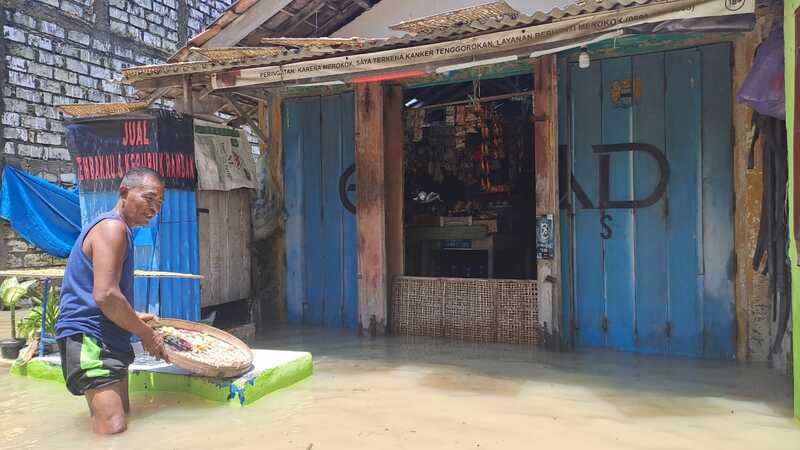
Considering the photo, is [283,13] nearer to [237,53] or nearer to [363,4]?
[363,4]

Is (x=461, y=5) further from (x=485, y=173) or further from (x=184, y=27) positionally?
(x=184, y=27)

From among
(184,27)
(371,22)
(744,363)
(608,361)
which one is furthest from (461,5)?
(184,27)

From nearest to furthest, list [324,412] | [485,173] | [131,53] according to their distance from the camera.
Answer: [324,412], [485,173], [131,53]

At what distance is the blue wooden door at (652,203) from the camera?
19.4ft

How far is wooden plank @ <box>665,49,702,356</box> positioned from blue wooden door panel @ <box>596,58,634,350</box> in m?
0.39

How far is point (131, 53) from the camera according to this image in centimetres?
1291

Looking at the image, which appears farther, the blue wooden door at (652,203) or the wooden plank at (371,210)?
the wooden plank at (371,210)

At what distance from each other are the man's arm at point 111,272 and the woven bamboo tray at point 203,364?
0.40 meters

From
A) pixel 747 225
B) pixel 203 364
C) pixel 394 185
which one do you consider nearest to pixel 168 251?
pixel 203 364

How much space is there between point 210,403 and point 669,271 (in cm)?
454

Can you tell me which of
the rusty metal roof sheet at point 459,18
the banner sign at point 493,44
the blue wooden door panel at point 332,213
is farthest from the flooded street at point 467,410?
the rusty metal roof sheet at point 459,18

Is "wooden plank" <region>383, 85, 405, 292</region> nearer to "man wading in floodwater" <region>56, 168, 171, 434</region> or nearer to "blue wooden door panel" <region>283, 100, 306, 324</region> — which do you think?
"blue wooden door panel" <region>283, 100, 306, 324</region>

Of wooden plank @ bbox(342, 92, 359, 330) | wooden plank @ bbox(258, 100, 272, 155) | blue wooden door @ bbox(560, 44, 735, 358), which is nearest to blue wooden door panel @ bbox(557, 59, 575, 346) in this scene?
blue wooden door @ bbox(560, 44, 735, 358)

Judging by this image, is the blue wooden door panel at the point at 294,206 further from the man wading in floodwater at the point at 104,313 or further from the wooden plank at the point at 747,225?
the wooden plank at the point at 747,225
